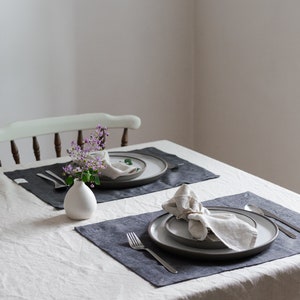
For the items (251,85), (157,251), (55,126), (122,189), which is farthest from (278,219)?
(251,85)

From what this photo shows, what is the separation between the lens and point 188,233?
1.73 metres

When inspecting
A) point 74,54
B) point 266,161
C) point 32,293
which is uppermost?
point 74,54

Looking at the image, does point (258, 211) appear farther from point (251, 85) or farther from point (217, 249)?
point (251, 85)

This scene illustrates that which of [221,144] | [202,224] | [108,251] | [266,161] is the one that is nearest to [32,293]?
[108,251]

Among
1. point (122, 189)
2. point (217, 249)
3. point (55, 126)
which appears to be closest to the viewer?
point (217, 249)

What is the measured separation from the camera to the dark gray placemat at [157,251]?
5.10ft

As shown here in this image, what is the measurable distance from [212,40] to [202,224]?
2.15 metres

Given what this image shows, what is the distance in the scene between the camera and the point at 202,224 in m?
1.68

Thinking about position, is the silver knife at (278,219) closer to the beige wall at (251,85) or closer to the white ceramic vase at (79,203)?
the white ceramic vase at (79,203)

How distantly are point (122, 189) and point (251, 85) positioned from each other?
152 cm

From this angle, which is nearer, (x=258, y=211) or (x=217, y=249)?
(x=217, y=249)

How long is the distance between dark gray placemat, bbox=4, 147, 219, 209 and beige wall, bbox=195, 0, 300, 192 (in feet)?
3.40

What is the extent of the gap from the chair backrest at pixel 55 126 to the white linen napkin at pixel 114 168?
1.42 feet

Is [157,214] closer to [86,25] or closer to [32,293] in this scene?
[32,293]
